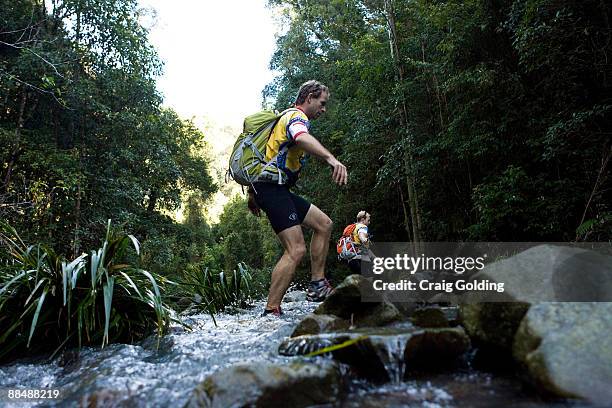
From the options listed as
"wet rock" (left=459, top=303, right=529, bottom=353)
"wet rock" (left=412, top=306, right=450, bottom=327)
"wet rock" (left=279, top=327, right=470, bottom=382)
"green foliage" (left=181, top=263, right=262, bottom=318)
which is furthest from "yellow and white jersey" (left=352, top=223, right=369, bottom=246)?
"wet rock" (left=279, top=327, right=470, bottom=382)

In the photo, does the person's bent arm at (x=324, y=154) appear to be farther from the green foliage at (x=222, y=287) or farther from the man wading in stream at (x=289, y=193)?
the green foliage at (x=222, y=287)

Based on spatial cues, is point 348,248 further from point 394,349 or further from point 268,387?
point 268,387

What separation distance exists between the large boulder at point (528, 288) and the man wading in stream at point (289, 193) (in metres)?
1.41

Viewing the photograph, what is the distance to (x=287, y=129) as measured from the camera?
142 inches

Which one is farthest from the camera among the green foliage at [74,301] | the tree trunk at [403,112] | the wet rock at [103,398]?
the tree trunk at [403,112]

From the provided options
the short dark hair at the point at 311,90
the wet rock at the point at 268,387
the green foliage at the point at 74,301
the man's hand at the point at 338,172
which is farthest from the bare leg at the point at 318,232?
the wet rock at the point at 268,387

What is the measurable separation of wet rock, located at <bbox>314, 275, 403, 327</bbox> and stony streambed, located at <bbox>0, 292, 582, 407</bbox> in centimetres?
39

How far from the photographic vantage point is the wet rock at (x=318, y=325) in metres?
2.69

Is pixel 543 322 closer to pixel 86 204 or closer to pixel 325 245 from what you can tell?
pixel 325 245

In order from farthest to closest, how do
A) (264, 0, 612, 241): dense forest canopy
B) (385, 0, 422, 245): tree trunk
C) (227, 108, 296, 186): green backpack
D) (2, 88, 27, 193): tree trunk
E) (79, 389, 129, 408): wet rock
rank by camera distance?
(385, 0, 422, 245): tree trunk < (2, 88, 27, 193): tree trunk < (264, 0, 612, 241): dense forest canopy < (227, 108, 296, 186): green backpack < (79, 389, 129, 408): wet rock

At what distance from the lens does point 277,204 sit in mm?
3602

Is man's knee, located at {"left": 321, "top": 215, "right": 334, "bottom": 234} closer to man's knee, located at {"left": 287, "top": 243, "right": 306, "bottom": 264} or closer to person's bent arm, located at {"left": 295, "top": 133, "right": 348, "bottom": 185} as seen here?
man's knee, located at {"left": 287, "top": 243, "right": 306, "bottom": 264}

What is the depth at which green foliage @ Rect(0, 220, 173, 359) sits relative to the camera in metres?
2.87

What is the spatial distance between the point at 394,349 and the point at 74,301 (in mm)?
2283
